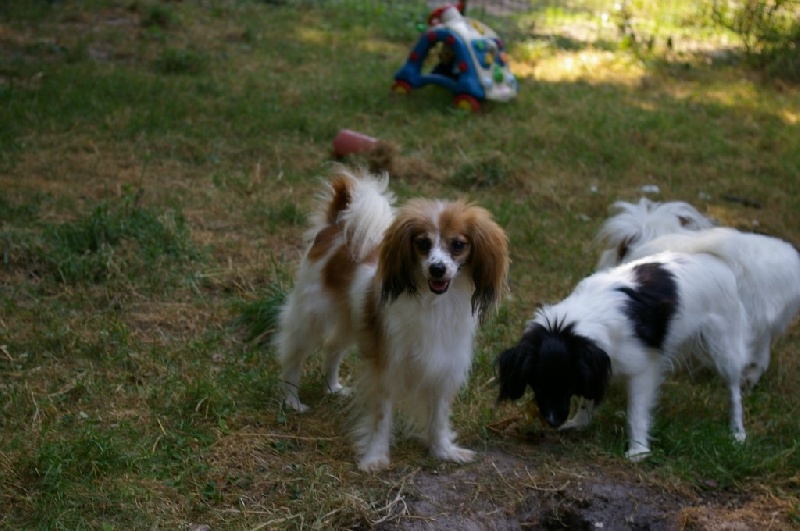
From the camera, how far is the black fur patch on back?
15.1 ft

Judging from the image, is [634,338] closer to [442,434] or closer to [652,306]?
[652,306]

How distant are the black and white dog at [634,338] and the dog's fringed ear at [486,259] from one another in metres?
0.45

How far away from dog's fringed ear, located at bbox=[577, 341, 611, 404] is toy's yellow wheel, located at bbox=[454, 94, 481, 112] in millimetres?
5414

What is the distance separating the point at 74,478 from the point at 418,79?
657 centimetres

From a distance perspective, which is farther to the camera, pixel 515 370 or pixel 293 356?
pixel 293 356

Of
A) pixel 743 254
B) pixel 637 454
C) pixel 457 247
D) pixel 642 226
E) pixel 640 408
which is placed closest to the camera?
pixel 457 247

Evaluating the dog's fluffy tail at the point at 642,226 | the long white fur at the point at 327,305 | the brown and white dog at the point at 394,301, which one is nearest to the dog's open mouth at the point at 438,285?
the brown and white dog at the point at 394,301

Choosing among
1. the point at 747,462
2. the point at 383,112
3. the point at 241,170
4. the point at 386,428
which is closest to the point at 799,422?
the point at 747,462

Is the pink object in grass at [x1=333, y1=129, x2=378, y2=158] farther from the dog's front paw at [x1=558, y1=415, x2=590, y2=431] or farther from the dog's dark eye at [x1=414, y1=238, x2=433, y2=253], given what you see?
the dog's dark eye at [x1=414, y1=238, x2=433, y2=253]

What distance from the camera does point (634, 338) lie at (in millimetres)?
4566

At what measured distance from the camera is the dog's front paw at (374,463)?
4211 millimetres

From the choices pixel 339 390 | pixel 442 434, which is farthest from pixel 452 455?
pixel 339 390

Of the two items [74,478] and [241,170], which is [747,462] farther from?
[241,170]

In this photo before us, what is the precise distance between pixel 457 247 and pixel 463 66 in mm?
5706
